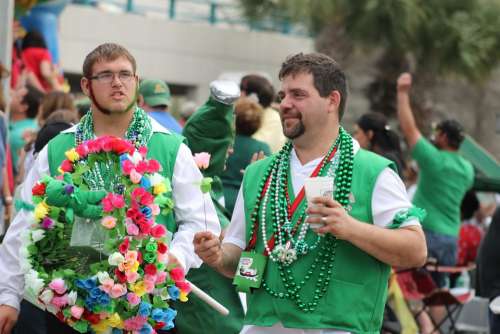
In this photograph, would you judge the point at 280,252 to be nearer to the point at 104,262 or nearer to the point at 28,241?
the point at 104,262

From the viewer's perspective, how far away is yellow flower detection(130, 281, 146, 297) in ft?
16.5

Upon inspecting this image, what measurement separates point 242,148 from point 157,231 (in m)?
3.38

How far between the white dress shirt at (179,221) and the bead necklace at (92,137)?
0.25ft

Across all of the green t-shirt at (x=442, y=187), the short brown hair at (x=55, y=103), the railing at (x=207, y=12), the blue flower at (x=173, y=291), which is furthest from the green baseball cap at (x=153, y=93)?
the railing at (x=207, y=12)

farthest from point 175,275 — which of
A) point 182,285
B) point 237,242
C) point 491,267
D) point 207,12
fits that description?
point 207,12

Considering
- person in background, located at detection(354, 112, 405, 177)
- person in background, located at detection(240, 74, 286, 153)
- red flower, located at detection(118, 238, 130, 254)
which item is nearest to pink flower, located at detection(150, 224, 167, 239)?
red flower, located at detection(118, 238, 130, 254)

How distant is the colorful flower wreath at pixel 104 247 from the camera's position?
5.03m

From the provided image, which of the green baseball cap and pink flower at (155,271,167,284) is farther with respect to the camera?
the green baseball cap

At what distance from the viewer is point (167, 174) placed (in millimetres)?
5535

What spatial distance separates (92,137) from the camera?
5578 millimetres

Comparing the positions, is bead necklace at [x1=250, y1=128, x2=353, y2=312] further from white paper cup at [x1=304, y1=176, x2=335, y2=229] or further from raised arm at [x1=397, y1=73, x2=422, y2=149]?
raised arm at [x1=397, y1=73, x2=422, y2=149]

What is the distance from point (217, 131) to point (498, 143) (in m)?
23.0

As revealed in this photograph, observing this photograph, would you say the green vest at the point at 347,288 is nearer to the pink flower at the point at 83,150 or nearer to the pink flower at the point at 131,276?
the pink flower at the point at 131,276

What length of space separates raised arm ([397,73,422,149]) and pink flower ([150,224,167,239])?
4950mm
